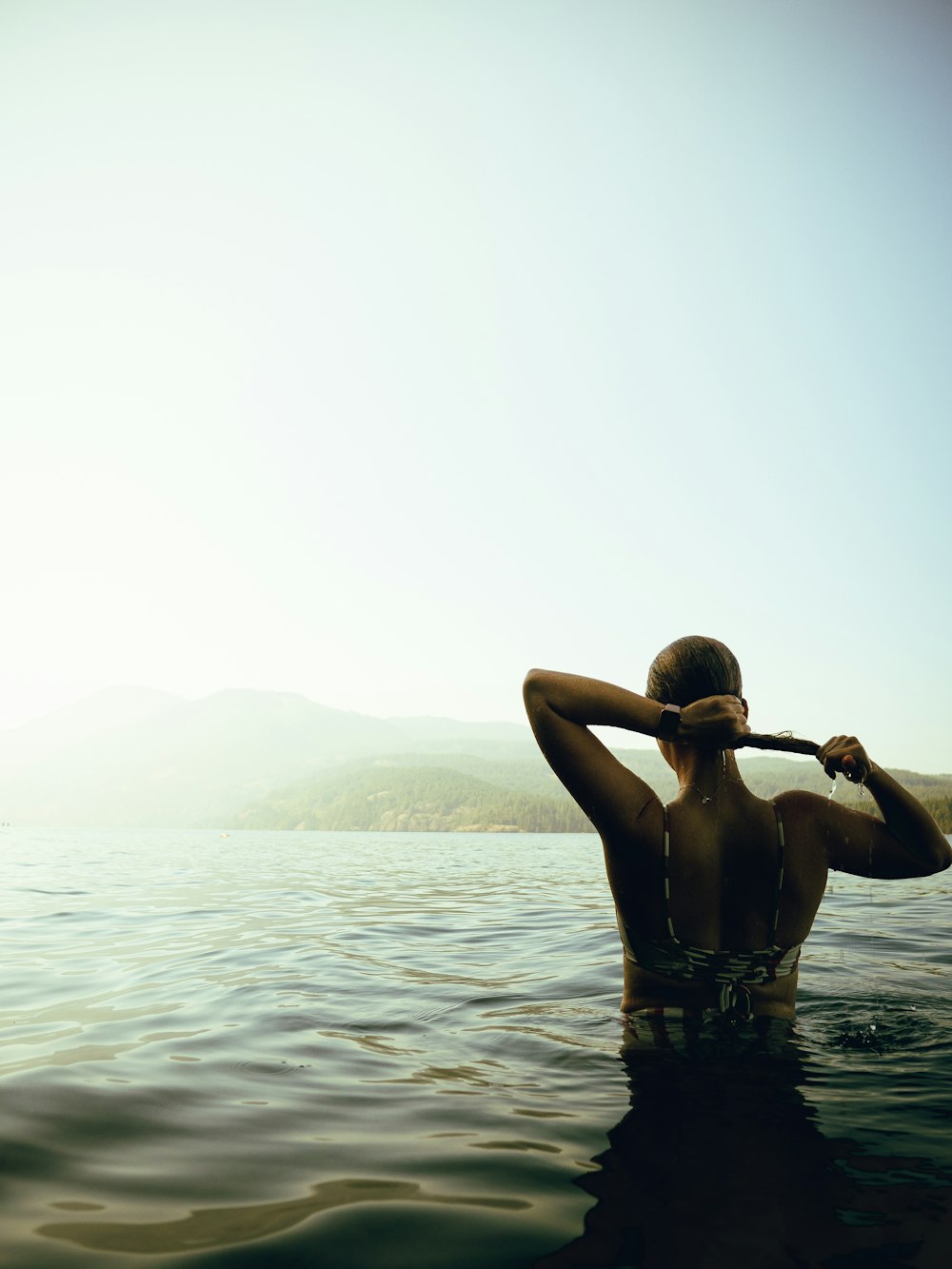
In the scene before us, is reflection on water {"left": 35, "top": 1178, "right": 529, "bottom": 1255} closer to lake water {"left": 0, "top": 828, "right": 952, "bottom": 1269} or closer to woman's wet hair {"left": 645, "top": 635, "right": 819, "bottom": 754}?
lake water {"left": 0, "top": 828, "right": 952, "bottom": 1269}

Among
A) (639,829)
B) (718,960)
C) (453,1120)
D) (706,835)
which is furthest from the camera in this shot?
(718,960)

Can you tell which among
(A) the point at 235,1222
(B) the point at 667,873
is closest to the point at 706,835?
(B) the point at 667,873

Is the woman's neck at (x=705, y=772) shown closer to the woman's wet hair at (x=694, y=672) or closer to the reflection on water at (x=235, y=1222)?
the woman's wet hair at (x=694, y=672)

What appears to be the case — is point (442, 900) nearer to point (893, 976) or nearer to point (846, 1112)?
point (893, 976)

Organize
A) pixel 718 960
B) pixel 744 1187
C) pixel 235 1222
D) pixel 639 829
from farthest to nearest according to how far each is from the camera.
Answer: pixel 718 960 < pixel 639 829 < pixel 744 1187 < pixel 235 1222

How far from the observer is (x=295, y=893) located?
1962cm

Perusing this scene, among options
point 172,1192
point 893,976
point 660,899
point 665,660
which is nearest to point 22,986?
point 172,1192

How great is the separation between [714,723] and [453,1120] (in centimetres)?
247

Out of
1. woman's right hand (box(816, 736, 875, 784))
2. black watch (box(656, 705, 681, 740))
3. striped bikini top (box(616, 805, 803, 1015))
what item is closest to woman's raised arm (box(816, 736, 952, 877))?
woman's right hand (box(816, 736, 875, 784))

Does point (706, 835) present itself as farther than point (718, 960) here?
No

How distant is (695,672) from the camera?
4.49 metres

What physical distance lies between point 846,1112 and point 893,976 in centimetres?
543

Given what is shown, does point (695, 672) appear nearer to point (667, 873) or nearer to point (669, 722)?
point (669, 722)

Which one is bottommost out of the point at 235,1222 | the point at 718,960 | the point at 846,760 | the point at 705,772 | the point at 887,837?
the point at 235,1222
